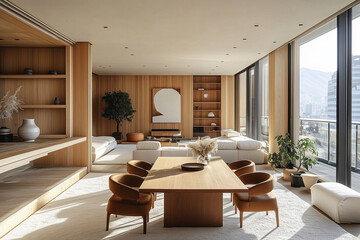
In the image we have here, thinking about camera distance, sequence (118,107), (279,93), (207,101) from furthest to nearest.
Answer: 1. (207,101)
2. (118,107)
3. (279,93)

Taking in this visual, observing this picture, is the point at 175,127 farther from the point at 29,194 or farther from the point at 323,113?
the point at 29,194

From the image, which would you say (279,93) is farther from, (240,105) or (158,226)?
(240,105)

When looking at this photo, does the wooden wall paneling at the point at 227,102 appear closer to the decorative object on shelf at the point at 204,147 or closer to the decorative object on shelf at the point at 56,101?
the decorative object on shelf at the point at 56,101

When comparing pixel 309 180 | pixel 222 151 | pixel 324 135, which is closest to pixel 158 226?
pixel 309 180

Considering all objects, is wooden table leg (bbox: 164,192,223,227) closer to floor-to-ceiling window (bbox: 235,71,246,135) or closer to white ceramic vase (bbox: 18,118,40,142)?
white ceramic vase (bbox: 18,118,40,142)

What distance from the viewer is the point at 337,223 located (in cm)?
325

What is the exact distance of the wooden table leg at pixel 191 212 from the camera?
314 cm

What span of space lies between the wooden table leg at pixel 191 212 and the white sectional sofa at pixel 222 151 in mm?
3023

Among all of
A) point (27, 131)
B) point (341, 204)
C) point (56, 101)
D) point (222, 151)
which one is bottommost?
point (341, 204)

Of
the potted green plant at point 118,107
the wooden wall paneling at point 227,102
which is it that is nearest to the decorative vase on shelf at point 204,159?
the potted green plant at point 118,107

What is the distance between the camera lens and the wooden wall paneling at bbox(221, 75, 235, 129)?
1194 cm

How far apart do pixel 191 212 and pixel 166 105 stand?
8.88m

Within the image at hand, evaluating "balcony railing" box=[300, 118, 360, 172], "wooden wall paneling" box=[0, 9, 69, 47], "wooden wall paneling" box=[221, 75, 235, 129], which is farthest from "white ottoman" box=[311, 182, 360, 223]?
"wooden wall paneling" box=[221, 75, 235, 129]

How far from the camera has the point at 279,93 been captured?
21.8 ft
